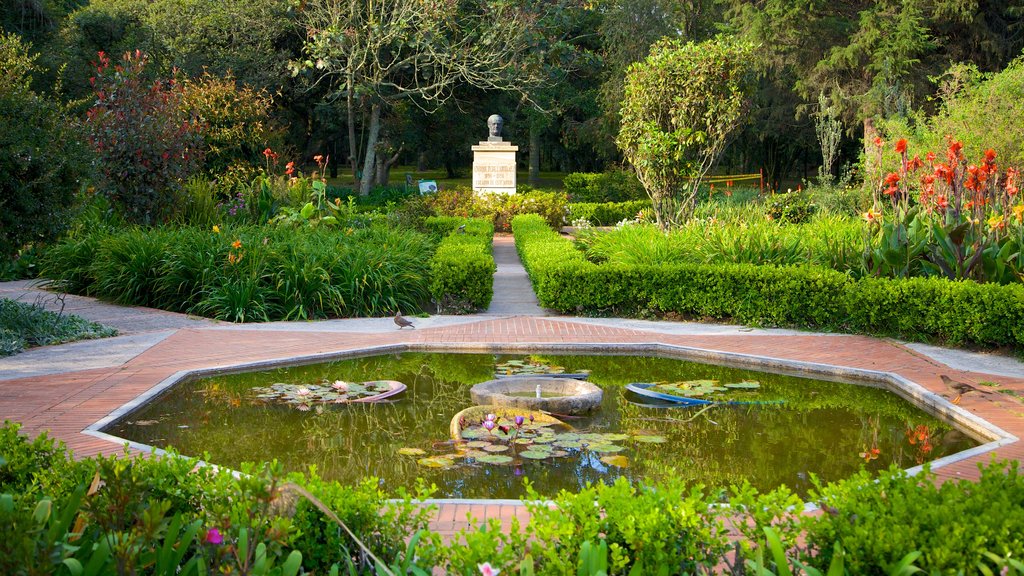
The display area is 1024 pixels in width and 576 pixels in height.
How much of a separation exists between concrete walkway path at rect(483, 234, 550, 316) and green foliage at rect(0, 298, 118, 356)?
15.0 feet

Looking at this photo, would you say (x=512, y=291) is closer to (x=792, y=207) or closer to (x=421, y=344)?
(x=421, y=344)

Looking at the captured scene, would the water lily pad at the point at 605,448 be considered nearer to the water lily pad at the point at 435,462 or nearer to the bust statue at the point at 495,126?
the water lily pad at the point at 435,462

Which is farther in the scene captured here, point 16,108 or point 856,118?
point 856,118

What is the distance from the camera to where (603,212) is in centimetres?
2311

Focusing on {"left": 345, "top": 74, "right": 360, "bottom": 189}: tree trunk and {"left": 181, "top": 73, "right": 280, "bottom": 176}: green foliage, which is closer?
{"left": 181, "top": 73, "right": 280, "bottom": 176}: green foliage

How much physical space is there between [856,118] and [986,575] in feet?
92.1

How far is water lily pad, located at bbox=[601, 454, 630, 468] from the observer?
5.54 m

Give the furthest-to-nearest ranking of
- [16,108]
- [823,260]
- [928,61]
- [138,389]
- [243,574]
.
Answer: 1. [928,61]
2. [823,260]
3. [16,108]
4. [138,389]
5. [243,574]

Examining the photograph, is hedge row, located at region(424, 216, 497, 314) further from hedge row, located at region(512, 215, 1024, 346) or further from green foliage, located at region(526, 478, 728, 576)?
green foliage, located at region(526, 478, 728, 576)

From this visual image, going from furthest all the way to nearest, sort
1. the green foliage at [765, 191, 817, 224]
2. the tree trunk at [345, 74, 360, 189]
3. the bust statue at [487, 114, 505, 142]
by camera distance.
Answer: the tree trunk at [345, 74, 360, 189] → the bust statue at [487, 114, 505, 142] → the green foliage at [765, 191, 817, 224]

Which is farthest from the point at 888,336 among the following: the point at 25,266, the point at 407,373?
the point at 25,266

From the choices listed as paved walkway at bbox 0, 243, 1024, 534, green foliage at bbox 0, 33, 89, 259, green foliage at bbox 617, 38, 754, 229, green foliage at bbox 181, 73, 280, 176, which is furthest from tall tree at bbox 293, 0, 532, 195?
green foliage at bbox 0, 33, 89, 259

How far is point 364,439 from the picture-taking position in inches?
240

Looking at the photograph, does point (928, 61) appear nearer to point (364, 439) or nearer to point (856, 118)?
point (856, 118)
